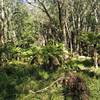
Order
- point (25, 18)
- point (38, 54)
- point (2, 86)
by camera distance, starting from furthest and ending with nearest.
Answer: point (25, 18)
point (38, 54)
point (2, 86)

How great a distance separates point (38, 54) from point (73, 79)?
20.3 feet

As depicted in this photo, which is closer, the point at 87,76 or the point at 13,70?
the point at 87,76

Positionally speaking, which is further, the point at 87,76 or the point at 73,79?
the point at 87,76

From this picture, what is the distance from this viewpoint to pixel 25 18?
51469 millimetres

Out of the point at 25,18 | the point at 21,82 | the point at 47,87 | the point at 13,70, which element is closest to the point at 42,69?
the point at 13,70

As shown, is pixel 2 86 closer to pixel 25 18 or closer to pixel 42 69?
pixel 42 69

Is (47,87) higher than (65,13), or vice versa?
(65,13)

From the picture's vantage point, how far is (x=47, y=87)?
10203mm

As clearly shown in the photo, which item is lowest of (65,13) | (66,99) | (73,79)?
(66,99)

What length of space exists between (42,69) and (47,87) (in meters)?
3.05

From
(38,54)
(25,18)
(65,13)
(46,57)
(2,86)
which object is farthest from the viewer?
(25,18)

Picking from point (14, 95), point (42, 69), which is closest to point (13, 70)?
point (42, 69)

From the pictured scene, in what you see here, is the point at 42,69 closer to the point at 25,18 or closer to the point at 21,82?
the point at 21,82

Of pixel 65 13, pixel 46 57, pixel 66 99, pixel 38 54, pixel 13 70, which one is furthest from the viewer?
pixel 65 13
